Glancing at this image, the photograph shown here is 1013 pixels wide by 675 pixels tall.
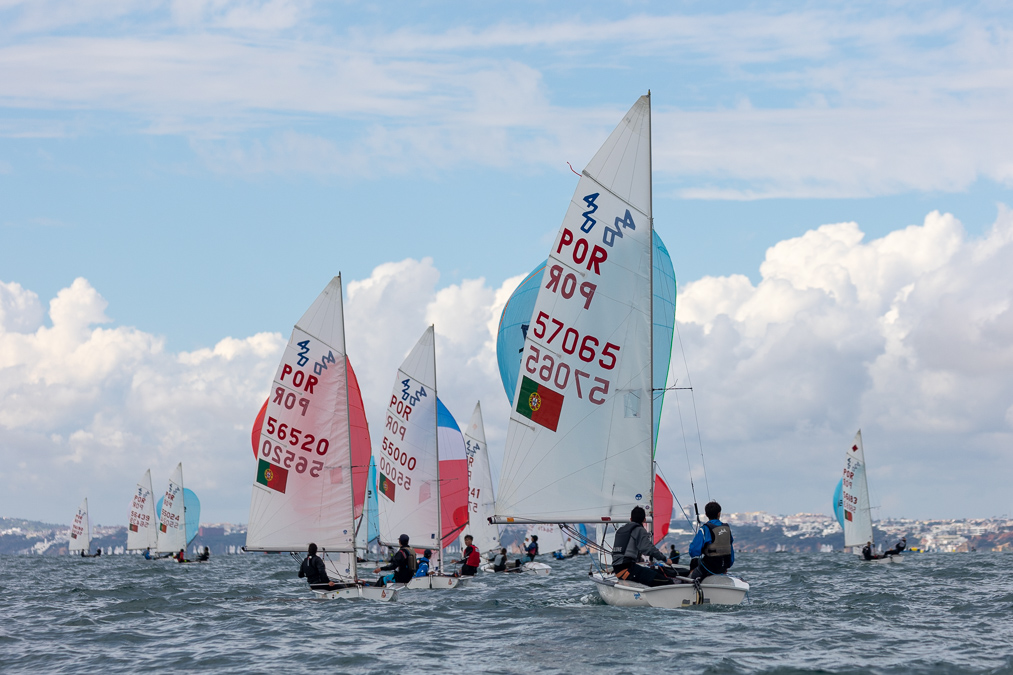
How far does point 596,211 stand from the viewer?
1706 cm

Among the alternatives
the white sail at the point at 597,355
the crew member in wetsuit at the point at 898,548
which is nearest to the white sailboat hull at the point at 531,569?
the crew member in wetsuit at the point at 898,548

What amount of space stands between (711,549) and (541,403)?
3.77 metres

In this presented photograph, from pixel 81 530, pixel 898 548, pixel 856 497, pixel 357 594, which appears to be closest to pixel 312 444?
pixel 357 594

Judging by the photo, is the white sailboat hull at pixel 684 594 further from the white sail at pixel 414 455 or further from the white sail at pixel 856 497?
the white sail at pixel 856 497

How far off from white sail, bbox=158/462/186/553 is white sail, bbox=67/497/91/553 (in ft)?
117

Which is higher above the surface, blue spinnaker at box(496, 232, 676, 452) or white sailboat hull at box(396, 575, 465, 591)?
blue spinnaker at box(496, 232, 676, 452)

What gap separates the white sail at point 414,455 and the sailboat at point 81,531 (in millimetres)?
83068

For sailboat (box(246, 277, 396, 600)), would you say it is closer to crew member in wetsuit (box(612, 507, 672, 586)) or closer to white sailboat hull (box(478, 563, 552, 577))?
crew member in wetsuit (box(612, 507, 672, 586))

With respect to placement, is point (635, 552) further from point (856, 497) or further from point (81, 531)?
point (81, 531)

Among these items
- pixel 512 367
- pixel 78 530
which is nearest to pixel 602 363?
pixel 512 367

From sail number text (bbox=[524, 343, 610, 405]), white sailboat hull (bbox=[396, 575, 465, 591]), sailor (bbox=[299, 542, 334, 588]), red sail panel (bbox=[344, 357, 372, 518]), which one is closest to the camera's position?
sail number text (bbox=[524, 343, 610, 405])

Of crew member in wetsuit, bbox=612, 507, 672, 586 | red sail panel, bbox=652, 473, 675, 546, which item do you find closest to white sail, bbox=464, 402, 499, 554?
red sail panel, bbox=652, 473, 675, 546

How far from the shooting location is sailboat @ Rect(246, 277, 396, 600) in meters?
21.9

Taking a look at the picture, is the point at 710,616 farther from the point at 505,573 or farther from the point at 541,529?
the point at 541,529
